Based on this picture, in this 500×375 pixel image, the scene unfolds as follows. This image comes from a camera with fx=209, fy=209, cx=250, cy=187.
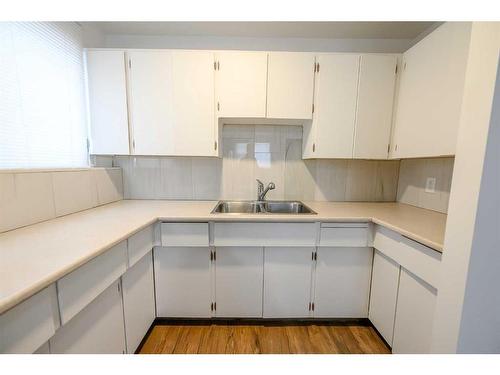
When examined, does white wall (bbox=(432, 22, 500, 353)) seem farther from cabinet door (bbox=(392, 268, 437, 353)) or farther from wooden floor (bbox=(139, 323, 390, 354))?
wooden floor (bbox=(139, 323, 390, 354))

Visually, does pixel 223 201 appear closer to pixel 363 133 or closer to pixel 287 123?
pixel 287 123

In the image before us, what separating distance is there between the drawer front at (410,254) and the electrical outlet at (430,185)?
0.66 m

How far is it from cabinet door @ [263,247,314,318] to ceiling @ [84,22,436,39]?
1822mm

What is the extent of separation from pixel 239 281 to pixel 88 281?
0.99m

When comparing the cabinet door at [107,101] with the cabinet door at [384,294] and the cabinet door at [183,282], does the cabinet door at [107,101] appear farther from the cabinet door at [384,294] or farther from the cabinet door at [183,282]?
the cabinet door at [384,294]

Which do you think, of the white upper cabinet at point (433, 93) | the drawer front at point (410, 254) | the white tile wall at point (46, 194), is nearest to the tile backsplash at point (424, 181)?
the white upper cabinet at point (433, 93)

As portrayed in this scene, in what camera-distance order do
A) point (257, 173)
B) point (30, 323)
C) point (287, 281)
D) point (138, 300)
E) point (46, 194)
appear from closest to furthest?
point (30, 323) → point (46, 194) → point (138, 300) → point (287, 281) → point (257, 173)

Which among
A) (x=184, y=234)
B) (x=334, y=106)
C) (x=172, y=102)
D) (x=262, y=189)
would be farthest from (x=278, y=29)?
(x=184, y=234)

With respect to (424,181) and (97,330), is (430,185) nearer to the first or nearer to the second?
(424,181)

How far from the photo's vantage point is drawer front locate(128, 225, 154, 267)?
1171 millimetres

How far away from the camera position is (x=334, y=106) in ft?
5.56

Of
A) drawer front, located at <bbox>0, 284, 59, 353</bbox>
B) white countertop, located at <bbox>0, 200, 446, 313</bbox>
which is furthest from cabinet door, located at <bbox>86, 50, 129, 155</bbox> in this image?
drawer front, located at <bbox>0, 284, 59, 353</bbox>

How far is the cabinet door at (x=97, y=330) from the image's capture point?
2.59ft

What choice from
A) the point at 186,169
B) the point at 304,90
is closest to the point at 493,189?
the point at 304,90
